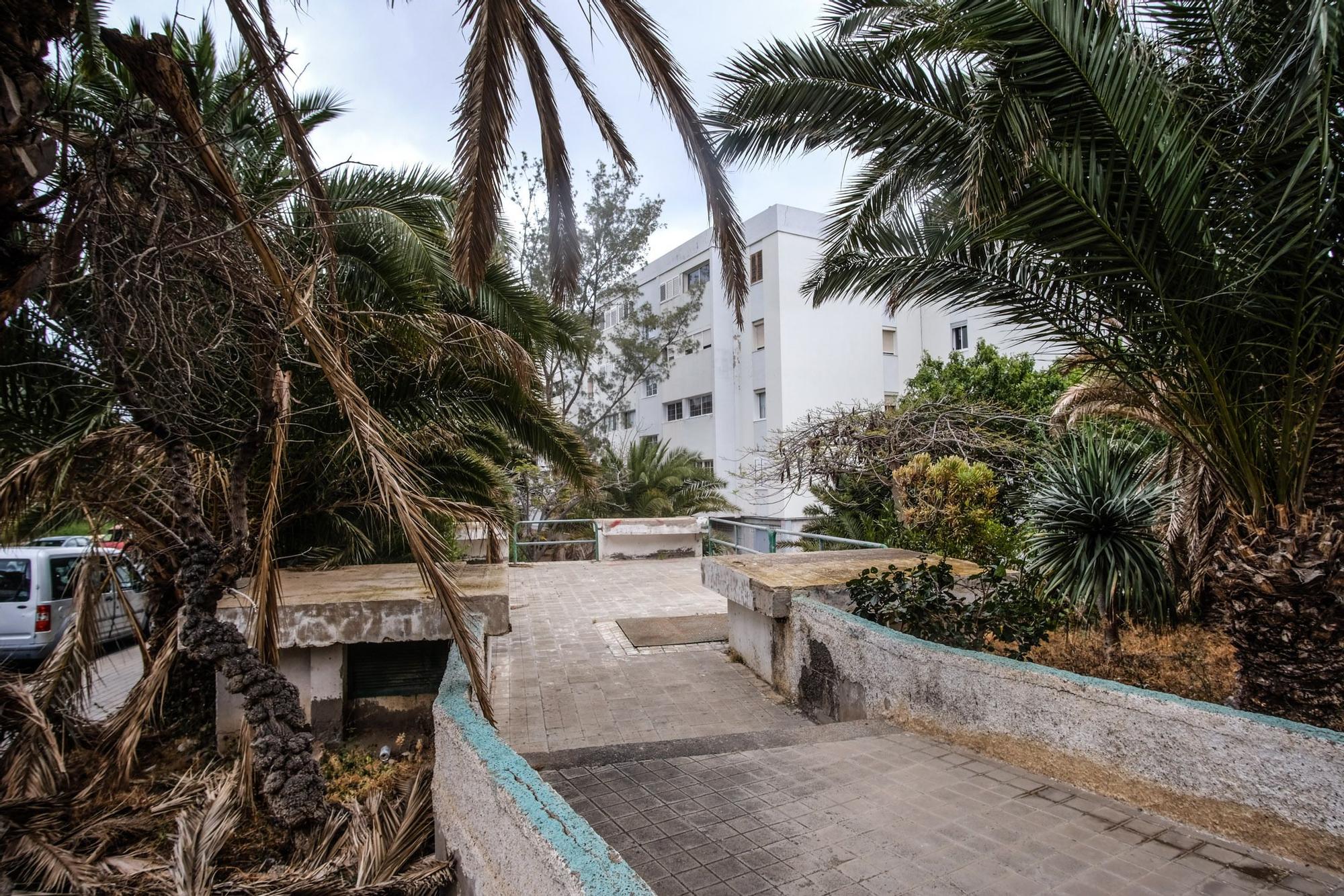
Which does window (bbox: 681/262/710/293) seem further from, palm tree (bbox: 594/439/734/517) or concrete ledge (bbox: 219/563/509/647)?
concrete ledge (bbox: 219/563/509/647)

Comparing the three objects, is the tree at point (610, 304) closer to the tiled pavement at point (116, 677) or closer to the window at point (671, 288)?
the window at point (671, 288)

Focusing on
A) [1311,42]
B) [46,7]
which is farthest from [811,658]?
[46,7]

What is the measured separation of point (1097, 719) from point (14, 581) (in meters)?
12.1

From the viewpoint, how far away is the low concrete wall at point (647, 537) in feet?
51.8

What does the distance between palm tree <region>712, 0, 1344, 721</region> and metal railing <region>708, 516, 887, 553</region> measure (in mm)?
5216

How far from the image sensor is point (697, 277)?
28781mm

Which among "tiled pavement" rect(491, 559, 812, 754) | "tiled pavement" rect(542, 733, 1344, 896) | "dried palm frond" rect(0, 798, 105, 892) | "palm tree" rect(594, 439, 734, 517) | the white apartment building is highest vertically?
the white apartment building

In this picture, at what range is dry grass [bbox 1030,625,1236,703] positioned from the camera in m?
4.94

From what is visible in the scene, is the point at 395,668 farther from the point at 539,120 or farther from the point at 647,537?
the point at 647,537

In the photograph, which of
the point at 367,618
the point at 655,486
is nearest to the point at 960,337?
the point at 655,486

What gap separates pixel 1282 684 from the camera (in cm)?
374

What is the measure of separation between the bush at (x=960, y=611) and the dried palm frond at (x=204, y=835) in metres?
4.33

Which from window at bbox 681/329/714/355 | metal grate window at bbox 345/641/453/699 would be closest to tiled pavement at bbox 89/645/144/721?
metal grate window at bbox 345/641/453/699

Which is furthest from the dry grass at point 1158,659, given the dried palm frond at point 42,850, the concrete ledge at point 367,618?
the dried palm frond at point 42,850
